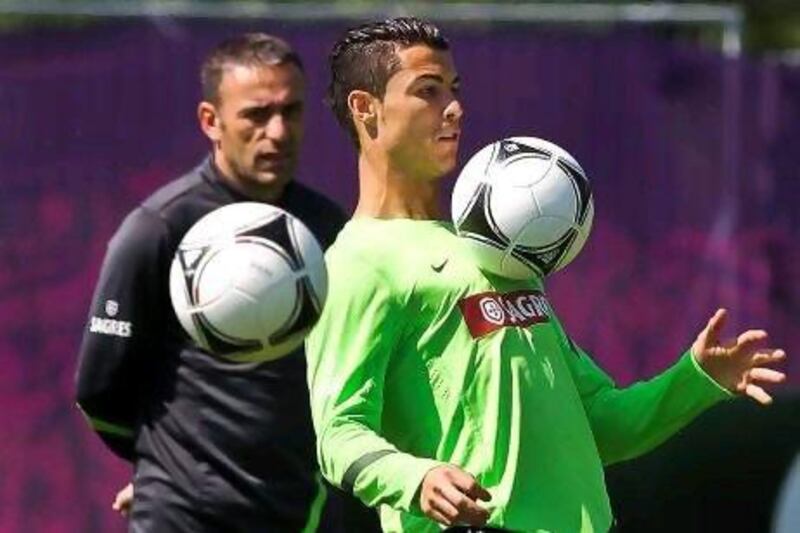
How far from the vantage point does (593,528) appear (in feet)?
18.1

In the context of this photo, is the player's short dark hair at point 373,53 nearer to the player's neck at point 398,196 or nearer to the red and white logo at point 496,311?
the player's neck at point 398,196

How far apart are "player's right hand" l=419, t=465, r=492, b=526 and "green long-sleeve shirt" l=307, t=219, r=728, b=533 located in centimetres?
19

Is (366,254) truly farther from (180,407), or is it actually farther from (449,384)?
(180,407)

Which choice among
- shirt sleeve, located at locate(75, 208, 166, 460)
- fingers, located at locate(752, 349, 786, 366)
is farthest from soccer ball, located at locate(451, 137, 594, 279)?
shirt sleeve, located at locate(75, 208, 166, 460)

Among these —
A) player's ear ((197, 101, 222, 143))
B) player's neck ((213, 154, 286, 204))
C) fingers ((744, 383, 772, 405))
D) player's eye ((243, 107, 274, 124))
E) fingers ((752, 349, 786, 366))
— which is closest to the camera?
fingers ((744, 383, 772, 405))

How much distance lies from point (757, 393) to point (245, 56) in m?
2.62

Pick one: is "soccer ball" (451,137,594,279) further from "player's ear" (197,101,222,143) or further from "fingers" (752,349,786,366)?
"player's ear" (197,101,222,143)

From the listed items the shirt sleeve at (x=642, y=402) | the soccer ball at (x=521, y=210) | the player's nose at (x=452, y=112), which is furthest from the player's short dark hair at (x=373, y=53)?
the shirt sleeve at (x=642, y=402)

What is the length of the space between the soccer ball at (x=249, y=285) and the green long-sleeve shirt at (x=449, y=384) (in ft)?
0.29

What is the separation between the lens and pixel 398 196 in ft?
19.0

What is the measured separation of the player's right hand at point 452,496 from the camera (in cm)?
511

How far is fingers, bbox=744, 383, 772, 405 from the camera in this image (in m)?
5.68

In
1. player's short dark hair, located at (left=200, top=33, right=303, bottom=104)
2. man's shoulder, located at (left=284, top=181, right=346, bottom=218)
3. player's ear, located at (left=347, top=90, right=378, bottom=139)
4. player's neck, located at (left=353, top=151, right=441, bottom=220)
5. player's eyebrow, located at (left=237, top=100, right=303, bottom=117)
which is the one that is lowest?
man's shoulder, located at (left=284, top=181, right=346, bottom=218)

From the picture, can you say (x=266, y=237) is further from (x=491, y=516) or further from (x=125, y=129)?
(x=125, y=129)
